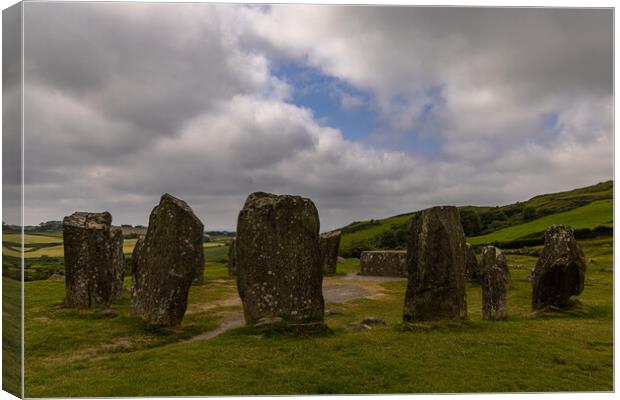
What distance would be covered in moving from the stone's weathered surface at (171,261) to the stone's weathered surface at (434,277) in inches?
289

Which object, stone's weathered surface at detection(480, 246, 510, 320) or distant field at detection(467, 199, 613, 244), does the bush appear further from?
stone's weathered surface at detection(480, 246, 510, 320)

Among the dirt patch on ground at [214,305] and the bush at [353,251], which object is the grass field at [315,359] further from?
the bush at [353,251]

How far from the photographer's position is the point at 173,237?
16.5m

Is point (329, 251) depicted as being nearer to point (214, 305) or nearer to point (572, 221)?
point (214, 305)

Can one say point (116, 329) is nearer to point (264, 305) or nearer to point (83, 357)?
point (83, 357)

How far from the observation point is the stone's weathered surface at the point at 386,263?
39531 millimetres

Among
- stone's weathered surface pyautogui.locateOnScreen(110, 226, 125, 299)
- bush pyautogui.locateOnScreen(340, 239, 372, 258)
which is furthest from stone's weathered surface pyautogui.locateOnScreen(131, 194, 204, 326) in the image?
bush pyautogui.locateOnScreen(340, 239, 372, 258)

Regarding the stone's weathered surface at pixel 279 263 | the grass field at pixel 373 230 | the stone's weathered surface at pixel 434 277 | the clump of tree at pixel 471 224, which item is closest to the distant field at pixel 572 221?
the clump of tree at pixel 471 224

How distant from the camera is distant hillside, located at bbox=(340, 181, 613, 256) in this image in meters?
52.3

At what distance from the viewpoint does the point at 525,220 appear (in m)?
70.5

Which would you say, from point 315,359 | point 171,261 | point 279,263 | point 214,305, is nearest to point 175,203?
point 171,261

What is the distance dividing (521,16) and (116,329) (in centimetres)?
1633

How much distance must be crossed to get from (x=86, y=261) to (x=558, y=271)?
746 inches

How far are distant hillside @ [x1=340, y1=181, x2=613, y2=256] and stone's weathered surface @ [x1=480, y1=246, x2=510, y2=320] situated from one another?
30.5m
